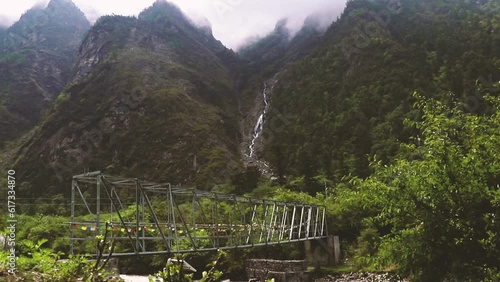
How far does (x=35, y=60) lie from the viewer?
131m

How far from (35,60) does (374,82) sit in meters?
110

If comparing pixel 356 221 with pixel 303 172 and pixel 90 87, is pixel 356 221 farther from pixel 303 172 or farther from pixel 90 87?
pixel 90 87

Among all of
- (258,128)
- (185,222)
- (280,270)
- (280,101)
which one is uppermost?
(280,101)

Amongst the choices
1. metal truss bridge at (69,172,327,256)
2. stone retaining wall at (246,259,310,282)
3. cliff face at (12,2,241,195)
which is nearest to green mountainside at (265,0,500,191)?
cliff face at (12,2,241,195)

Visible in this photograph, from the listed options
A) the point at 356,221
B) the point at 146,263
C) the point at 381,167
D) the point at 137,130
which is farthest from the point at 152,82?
the point at 381,167

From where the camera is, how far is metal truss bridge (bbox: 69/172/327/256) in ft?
33.9

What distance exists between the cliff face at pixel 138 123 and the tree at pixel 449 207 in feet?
172

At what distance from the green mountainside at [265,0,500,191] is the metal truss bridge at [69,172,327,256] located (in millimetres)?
16784

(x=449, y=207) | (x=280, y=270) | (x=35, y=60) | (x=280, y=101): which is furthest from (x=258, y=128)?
(x=35, y=60)

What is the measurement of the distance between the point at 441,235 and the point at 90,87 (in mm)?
96632

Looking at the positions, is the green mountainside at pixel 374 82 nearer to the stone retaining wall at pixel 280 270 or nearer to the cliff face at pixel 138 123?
the cliff face at pixel 138 123

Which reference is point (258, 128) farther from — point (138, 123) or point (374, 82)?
point (374, 82)

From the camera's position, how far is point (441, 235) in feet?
21.7

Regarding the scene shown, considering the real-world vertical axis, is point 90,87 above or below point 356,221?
above
